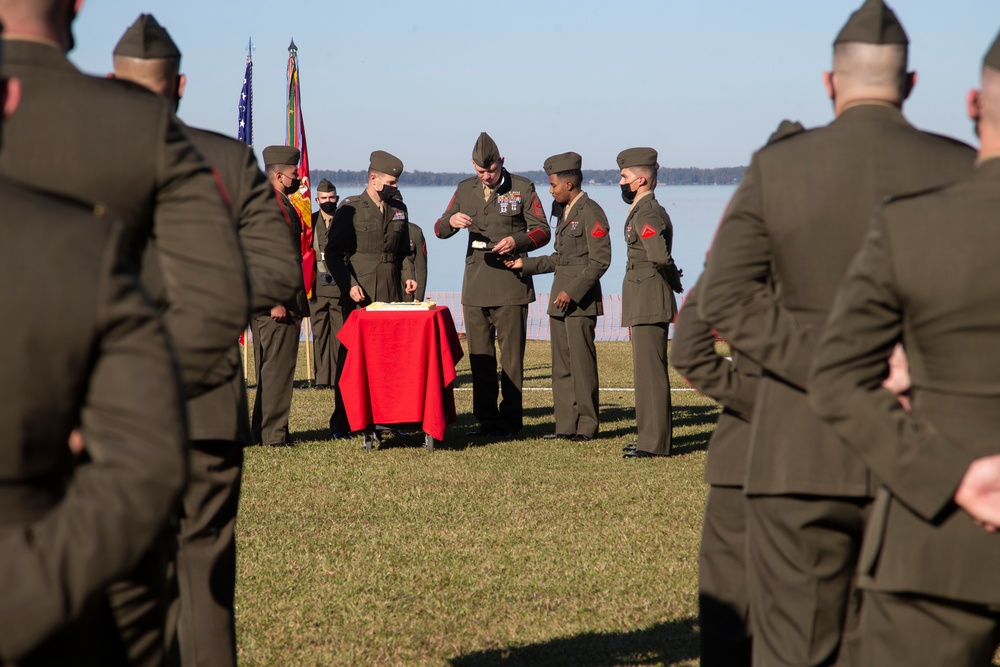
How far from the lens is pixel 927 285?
221cm

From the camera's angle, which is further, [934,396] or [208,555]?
[208,555]

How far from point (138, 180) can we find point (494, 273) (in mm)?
7949

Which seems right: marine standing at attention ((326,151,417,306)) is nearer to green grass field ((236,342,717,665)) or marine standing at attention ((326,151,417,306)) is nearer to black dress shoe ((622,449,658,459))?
green grass field ((236,342,717,665))

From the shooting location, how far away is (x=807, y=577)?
9.51 ft

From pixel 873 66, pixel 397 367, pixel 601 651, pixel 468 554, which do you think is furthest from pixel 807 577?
pixel 397 367

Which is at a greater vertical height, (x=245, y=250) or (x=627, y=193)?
(x=627, y=193)

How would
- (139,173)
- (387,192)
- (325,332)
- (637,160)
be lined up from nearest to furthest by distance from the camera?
(139,173) → (637,160) → (387,192) → (325,332)

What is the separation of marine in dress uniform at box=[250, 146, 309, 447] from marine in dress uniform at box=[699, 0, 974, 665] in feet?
21.9

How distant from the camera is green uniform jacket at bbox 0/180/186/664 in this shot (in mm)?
1592

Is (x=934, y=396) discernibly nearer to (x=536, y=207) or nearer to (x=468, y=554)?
(x=468, y=554)

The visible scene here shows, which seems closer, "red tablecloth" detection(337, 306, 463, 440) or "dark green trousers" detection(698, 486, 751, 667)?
"dark green trousers" detection(698, 486, 751, 667)

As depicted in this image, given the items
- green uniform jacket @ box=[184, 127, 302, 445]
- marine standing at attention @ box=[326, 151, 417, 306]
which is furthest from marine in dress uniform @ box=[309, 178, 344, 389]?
green uniform jacket @ box=[184, 127, 302, 445]

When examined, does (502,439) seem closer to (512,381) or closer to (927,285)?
(512,381)

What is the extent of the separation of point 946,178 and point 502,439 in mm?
7434
